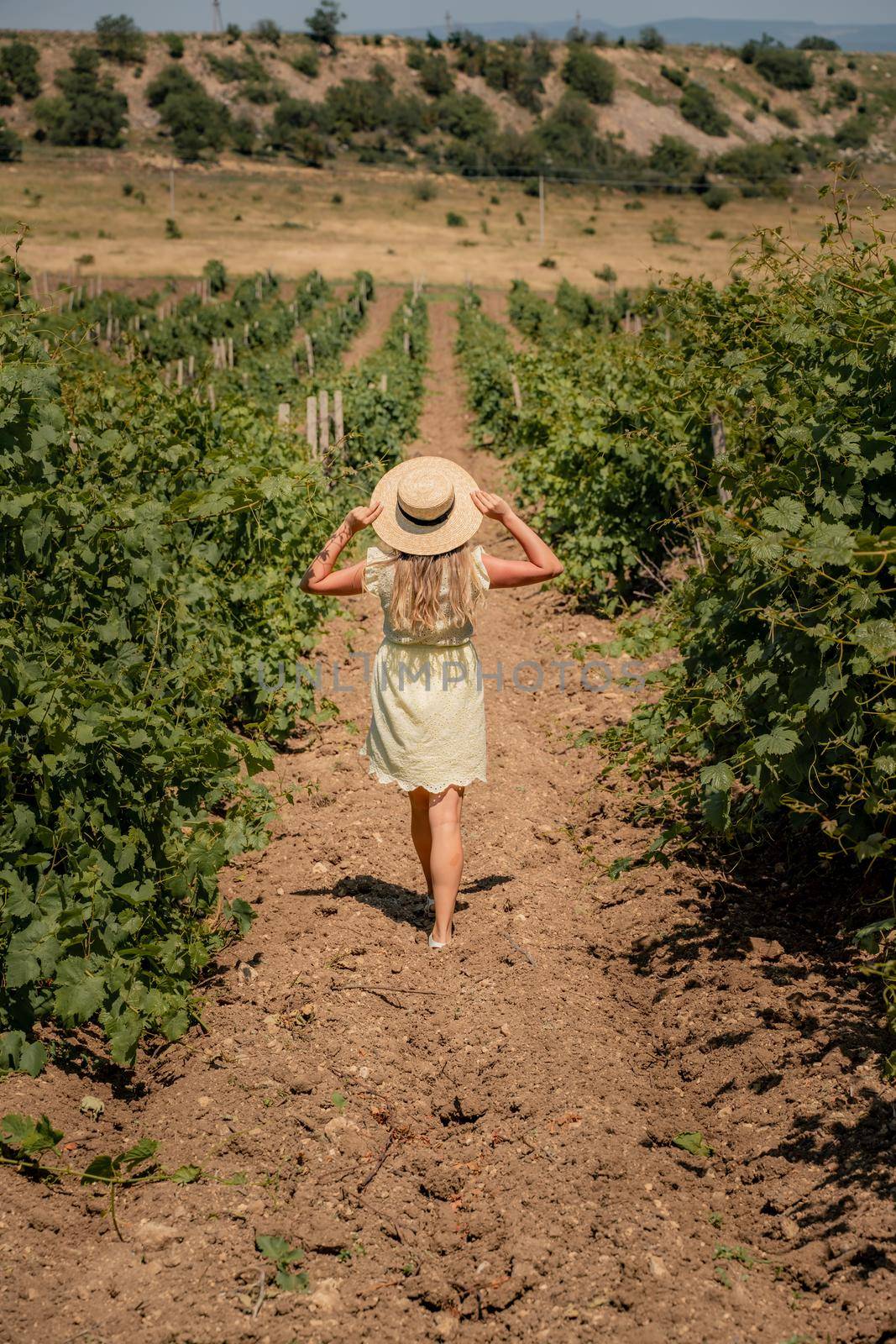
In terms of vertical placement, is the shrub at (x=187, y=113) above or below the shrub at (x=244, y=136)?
above

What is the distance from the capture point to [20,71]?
101m

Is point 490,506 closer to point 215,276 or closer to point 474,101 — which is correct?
point 215,276

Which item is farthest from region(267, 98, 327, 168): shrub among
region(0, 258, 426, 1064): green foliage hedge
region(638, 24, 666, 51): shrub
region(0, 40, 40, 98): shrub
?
region(0, 258, 426, 1064): green foliage hedge

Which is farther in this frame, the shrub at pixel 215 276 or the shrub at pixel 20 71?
the shrub at pixel 20 71

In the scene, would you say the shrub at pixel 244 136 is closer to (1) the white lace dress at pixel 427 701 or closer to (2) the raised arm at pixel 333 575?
(2) the raised arm at pixel 333 575

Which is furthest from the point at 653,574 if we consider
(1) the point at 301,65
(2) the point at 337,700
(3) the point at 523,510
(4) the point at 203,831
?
(1) the point at 301,65

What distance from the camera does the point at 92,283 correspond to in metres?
47.1

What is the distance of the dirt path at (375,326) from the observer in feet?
109

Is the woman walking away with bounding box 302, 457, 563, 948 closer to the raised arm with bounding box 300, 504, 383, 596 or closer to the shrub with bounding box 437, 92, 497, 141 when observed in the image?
the raised arm with bounding box 300, 504, 383, 596

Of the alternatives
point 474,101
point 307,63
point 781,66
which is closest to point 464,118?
point 474,101

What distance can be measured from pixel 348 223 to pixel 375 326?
1514 inches

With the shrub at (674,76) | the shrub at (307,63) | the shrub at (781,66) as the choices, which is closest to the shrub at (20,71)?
the shrub at (307,63)

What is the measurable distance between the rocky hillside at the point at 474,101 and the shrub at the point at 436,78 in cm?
19

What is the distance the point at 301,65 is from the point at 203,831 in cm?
12731
